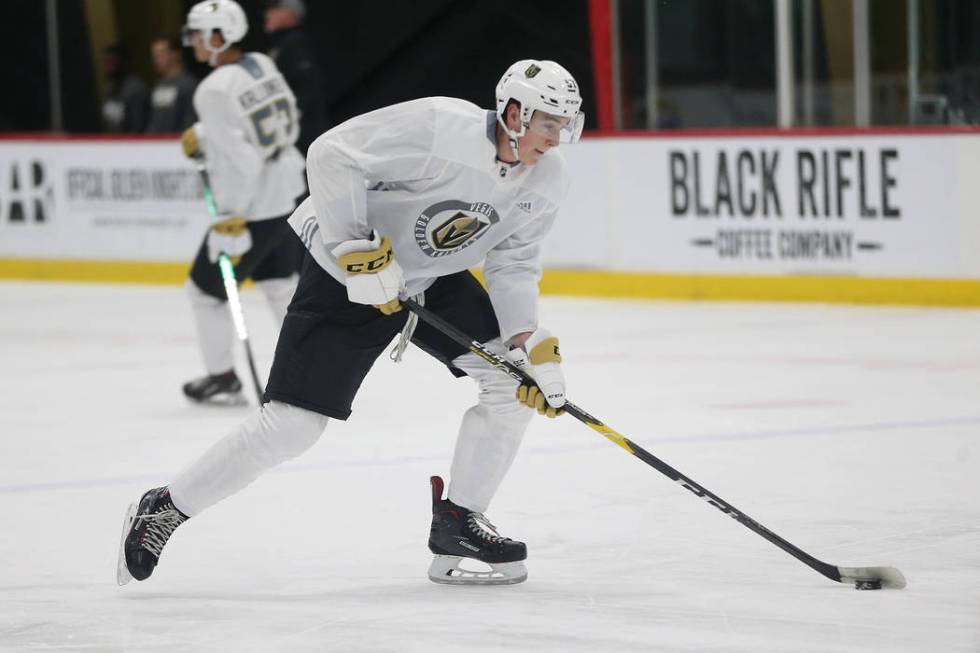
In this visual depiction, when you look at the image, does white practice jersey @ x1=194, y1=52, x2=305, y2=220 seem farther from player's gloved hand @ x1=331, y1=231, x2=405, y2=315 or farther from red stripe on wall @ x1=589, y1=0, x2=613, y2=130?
red stripe on wall @ x1=589, y1=0, x2=613, y2=130

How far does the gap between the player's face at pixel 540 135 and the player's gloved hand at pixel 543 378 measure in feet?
1.24

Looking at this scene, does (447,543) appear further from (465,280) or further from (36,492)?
(36,492)

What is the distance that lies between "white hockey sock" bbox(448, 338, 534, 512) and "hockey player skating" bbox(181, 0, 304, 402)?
2532mm

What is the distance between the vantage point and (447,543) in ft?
12.2

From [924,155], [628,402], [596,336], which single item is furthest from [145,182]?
[628,402]

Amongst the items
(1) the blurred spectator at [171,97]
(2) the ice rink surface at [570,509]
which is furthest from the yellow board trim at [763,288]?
(1) the blurred spectator at [171,97]

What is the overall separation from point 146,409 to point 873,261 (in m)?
3.83

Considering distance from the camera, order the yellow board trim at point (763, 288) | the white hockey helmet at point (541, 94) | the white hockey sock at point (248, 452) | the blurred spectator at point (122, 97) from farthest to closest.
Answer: the blurred spectator at point (122, 97), the yellow board trim at point (763, 288), the white hockey sock at point (248, 452), the white hockey helmet at point (541, 94)

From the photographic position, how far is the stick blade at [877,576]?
3.47 m

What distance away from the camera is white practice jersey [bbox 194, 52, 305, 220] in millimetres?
6203

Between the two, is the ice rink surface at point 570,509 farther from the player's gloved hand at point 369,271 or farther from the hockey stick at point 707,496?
the player's gloved hand at point 369,271

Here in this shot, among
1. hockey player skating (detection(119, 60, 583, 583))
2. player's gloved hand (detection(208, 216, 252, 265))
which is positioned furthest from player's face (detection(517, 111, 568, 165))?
A: player's gloved hand (detection(208, 216, 252, 265))

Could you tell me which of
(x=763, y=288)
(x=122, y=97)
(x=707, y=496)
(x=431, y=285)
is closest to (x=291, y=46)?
(x=763, y=288)

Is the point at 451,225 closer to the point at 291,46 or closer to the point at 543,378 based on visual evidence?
the point at 543,378
